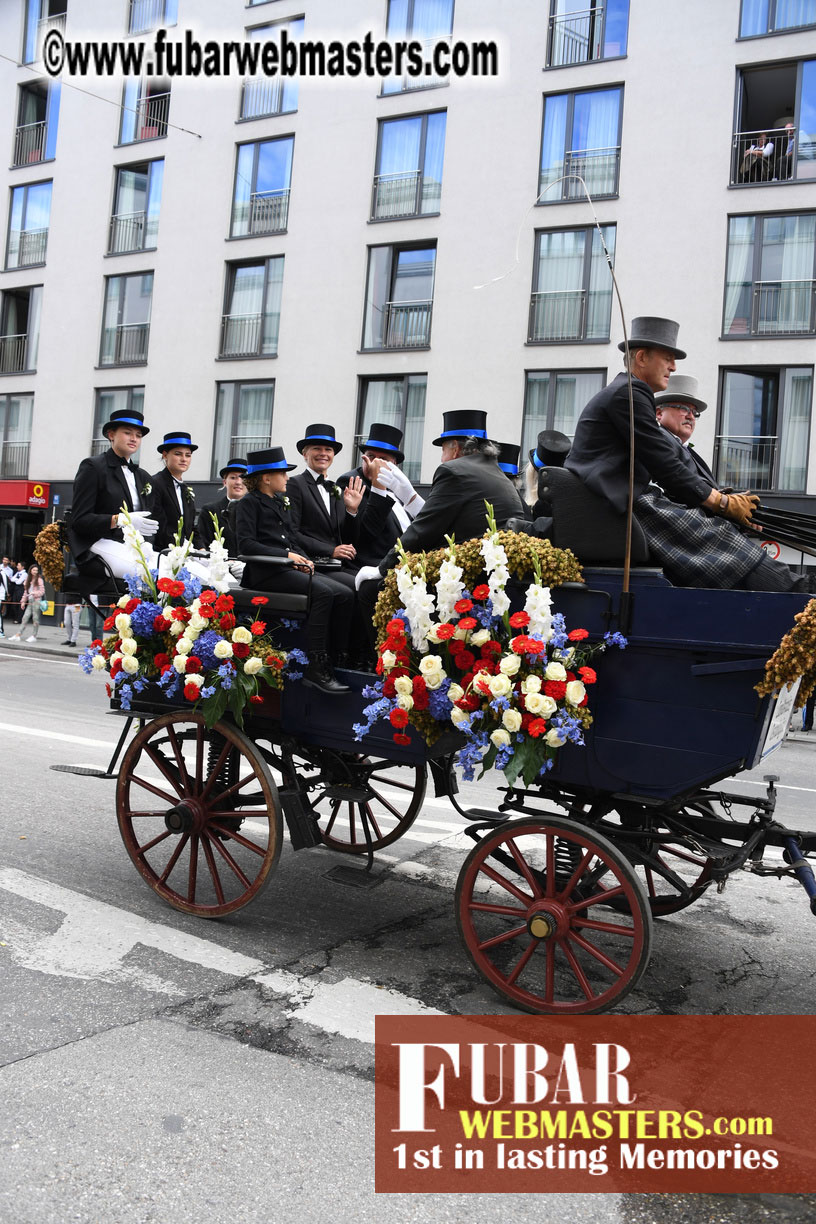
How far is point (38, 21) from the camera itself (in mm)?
28844

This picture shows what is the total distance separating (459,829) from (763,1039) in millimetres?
2973

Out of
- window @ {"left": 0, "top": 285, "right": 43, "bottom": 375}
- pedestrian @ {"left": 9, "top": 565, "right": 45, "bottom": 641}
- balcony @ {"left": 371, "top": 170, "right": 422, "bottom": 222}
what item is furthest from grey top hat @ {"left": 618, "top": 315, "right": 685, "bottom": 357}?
window @ {"left": 0, "top": 285, "right": 43, "bottom": 375}

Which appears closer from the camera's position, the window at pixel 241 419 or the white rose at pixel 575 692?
the white rose at pixel 575 692

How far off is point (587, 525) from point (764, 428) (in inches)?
648

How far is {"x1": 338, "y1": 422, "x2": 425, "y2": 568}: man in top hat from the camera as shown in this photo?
18.7ft

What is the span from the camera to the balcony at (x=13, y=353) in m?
29.0

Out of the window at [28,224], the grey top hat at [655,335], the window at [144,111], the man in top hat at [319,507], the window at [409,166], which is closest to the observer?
the grey top hat at [655,335]

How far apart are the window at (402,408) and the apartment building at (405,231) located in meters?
0.07

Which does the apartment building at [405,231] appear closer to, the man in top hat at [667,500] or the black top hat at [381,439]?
the black top hat at [381,439]

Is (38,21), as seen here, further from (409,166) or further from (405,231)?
(405,231)

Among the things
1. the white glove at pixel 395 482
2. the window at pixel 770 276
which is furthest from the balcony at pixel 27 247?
the white glove at pixel 395 482

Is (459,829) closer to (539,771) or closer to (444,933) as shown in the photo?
(444,933)

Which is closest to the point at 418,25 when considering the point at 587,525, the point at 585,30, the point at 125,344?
the point at 585,30

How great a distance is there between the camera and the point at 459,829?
6.48 m
